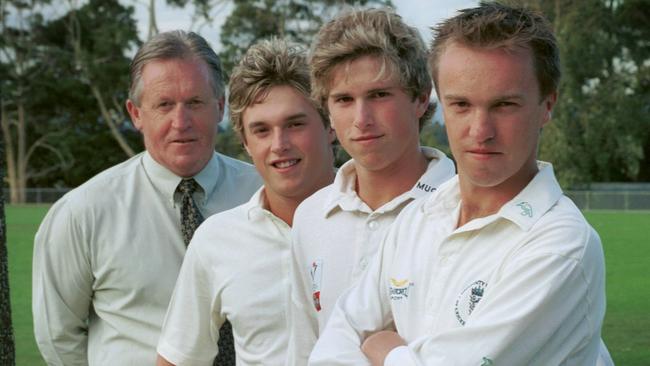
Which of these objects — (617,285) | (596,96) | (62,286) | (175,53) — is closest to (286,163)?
(175,53)

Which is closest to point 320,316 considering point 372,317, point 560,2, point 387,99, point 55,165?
point 372,317

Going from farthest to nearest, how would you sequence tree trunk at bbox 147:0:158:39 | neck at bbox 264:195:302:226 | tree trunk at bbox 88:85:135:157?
tree trunk at bbox 88:85:135:157 → tree trunk at bbox 147:0:158:39 → neck at bbox 264:195:302:226

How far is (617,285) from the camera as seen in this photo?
18766mm

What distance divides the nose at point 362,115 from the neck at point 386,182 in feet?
0.59

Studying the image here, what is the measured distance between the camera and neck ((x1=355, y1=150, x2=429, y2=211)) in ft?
9.93

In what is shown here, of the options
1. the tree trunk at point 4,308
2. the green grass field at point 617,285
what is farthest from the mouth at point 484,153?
the green grass field at point 617,285

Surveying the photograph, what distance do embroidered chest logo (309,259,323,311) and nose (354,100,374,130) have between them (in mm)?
433

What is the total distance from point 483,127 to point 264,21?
45.4 meters

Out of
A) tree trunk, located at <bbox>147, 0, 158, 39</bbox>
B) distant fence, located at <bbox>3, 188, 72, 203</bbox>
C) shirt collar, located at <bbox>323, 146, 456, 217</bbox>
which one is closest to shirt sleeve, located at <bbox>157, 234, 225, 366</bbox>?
shirt collar, located at <bbox>323, 146, 456, 217</bbox>

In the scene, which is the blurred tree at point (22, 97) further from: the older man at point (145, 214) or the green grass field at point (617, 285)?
the older man at point (145, 214)

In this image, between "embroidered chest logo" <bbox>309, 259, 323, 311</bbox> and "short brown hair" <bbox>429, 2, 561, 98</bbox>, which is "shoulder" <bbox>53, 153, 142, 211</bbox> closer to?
"embroidered chest logo" <bbox>309, 259, 323, 311</bbox>

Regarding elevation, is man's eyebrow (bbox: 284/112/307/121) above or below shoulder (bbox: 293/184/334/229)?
above

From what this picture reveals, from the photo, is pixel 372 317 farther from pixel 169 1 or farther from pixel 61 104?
pixel 61 104

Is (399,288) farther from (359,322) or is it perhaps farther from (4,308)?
(4,308)
